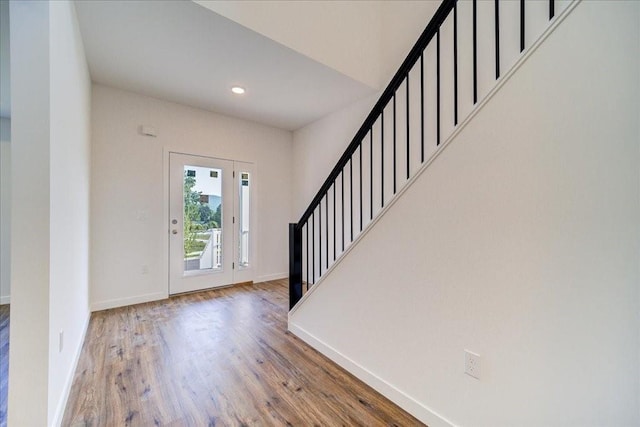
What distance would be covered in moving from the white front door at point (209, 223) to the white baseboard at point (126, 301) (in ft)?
0.49

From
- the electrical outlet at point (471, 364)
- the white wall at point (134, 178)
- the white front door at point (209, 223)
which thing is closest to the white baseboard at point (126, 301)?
the white wall at point (134, 178)

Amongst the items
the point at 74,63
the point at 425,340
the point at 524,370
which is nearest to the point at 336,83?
the point at 74,63

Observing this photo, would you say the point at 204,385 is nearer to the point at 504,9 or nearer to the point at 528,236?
the point at 528,236

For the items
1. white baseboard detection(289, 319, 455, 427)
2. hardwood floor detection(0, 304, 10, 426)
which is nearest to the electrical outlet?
white baseboard detection(289, 319, 455, 427)

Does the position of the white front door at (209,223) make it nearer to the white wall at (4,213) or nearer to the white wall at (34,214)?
the white wall at (4,213)

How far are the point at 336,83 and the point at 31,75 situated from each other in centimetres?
242

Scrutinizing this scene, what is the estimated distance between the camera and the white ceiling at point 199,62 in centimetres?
197

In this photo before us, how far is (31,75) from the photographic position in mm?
1187

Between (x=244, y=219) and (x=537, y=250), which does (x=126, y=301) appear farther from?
(x=537, y=250)

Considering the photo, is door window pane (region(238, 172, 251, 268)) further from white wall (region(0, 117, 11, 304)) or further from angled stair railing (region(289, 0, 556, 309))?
white wall (region(0, 117, 11, 304))

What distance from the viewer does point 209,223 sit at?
152 inches

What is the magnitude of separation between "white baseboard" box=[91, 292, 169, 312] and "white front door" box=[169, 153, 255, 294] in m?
0.15

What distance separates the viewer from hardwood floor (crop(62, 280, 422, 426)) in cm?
152

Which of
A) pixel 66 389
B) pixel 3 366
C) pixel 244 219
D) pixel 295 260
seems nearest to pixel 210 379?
pixel 66 389
